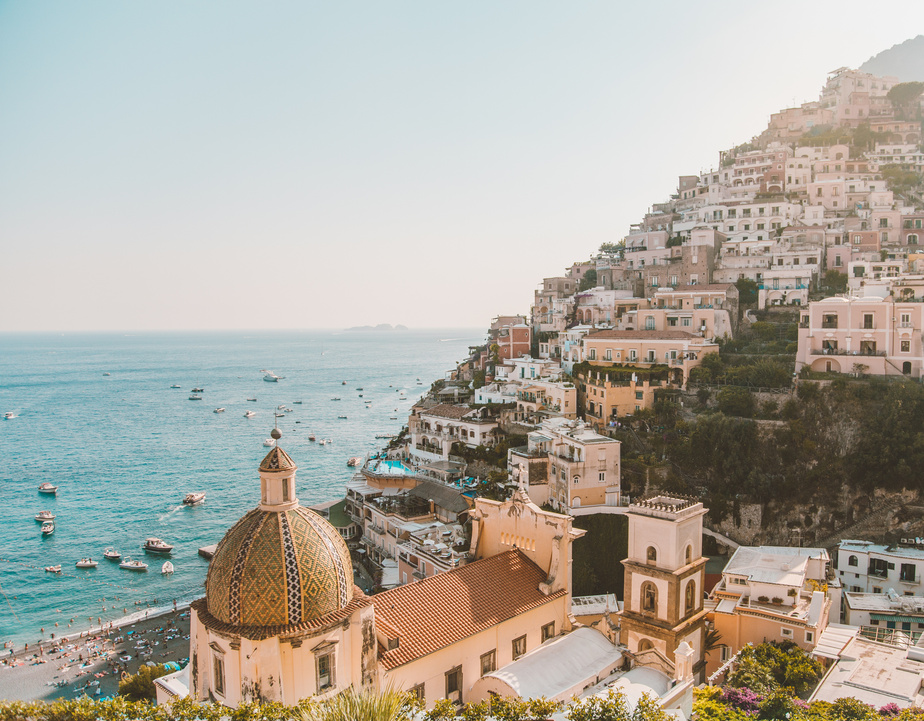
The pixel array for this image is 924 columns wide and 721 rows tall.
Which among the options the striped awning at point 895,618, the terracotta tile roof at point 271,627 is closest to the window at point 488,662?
the terracotta tile roof at point 271,627

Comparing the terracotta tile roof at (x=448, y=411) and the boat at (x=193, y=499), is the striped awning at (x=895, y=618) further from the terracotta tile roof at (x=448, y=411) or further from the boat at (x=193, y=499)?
the boat at (x=193, y=499)

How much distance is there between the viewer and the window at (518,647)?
16203mm

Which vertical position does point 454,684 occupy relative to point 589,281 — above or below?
below

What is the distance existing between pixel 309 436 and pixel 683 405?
5266cm

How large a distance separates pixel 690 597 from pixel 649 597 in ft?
4.01

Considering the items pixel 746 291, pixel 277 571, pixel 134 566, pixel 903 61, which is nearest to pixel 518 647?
pixel 277 571

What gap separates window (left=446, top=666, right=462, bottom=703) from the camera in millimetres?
14617

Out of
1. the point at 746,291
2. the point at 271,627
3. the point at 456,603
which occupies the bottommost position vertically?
the point at 456,603

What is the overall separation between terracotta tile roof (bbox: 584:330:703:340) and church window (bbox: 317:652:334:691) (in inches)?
1414

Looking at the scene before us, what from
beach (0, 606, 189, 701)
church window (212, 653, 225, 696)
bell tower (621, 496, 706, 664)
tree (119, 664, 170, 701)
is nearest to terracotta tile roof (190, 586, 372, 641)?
church window (212, 653, 225, 696)

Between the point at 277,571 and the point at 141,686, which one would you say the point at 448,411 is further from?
the point at 277,571

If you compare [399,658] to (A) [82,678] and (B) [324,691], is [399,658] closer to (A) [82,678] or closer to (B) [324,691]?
(B) [324,691]

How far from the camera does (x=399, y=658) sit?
13.5 m

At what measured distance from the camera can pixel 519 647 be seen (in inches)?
645
